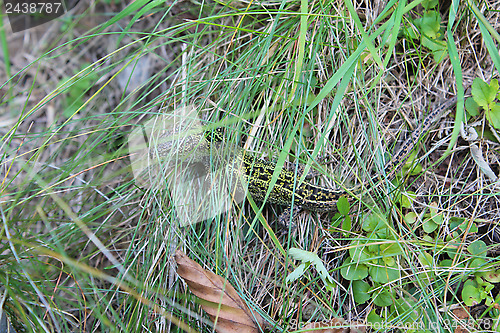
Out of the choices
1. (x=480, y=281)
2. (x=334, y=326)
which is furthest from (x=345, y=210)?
(x=480, y=281)

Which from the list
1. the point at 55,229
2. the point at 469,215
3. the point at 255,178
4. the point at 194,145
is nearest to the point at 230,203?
the point at 255,178

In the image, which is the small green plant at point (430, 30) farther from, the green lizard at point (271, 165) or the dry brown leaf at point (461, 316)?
the dry brown leaf at point (461, 316)

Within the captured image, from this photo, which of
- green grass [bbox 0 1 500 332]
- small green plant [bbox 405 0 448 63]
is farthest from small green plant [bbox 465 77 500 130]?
small green plant [bbox 405 0 448 63]

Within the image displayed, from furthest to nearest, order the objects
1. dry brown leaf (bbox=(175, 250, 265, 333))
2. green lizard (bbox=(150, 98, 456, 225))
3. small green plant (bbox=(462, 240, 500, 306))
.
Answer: green lizard (bbox=(150, 98, 456, 225)), small green plant (bbox=(462, 240, 500, 306)), dry brown leaf (bbox=(175, 250, 265, 333))

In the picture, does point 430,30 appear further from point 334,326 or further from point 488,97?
point 334,326

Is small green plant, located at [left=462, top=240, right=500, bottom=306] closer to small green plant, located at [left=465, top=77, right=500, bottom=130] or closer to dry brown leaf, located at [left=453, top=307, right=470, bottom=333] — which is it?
dry brown leaf, located at [left=453, top=307, right=470, bottom=333]

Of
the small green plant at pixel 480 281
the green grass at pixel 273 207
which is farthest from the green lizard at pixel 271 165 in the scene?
the small green plant at pixel 480 281

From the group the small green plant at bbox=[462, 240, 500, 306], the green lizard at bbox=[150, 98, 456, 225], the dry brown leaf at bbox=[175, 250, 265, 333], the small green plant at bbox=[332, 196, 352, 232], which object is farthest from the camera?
the green lizard at bbox=[150, 98, 456, 225]

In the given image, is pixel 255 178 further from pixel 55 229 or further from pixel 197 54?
pixel 55 229
